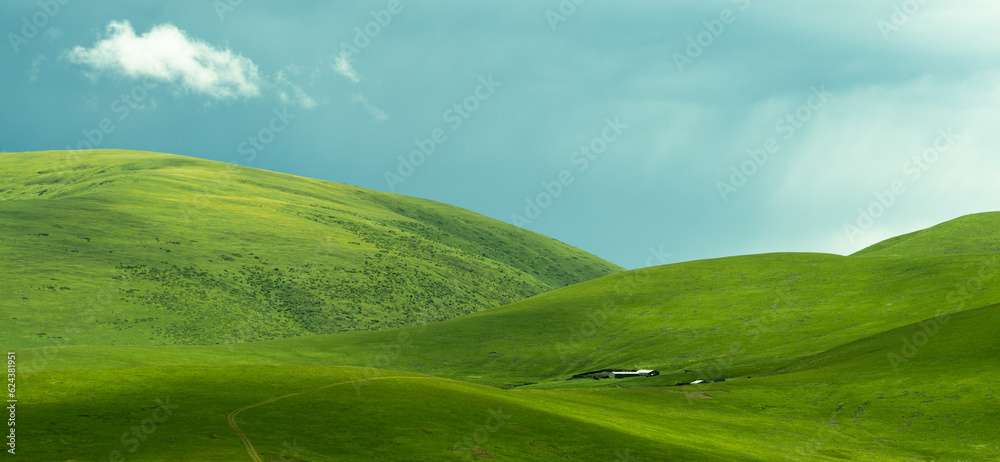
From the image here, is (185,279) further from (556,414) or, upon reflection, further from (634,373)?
(556,414)

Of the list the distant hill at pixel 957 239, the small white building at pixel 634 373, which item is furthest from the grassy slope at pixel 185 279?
the distant hill at pixel 957 239

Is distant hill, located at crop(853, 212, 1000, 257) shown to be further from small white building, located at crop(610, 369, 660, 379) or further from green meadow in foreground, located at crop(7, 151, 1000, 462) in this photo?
small white building, located at crop(610, 369, 660, 379)

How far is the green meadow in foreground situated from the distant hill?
65.8 meters

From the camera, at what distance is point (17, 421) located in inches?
1278

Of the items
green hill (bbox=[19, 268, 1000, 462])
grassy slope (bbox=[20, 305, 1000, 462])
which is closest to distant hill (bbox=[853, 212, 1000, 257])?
green hill (bbox=[19, 268, 1000, 462])

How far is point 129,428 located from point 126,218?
163186 mm

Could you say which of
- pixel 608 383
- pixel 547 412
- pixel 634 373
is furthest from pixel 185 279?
pixel 547 412

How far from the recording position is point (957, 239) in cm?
18300

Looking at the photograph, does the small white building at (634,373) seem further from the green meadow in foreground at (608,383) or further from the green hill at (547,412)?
the green hill at (547,412)

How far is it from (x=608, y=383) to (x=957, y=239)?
151230 mm

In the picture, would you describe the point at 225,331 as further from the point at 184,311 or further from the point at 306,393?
the point at 306,393

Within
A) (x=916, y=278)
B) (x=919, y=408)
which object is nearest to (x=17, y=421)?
(x=919, y=408)

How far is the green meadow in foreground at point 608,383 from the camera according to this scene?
3531cm

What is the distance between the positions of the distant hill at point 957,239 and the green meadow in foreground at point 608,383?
65820 millimetres
